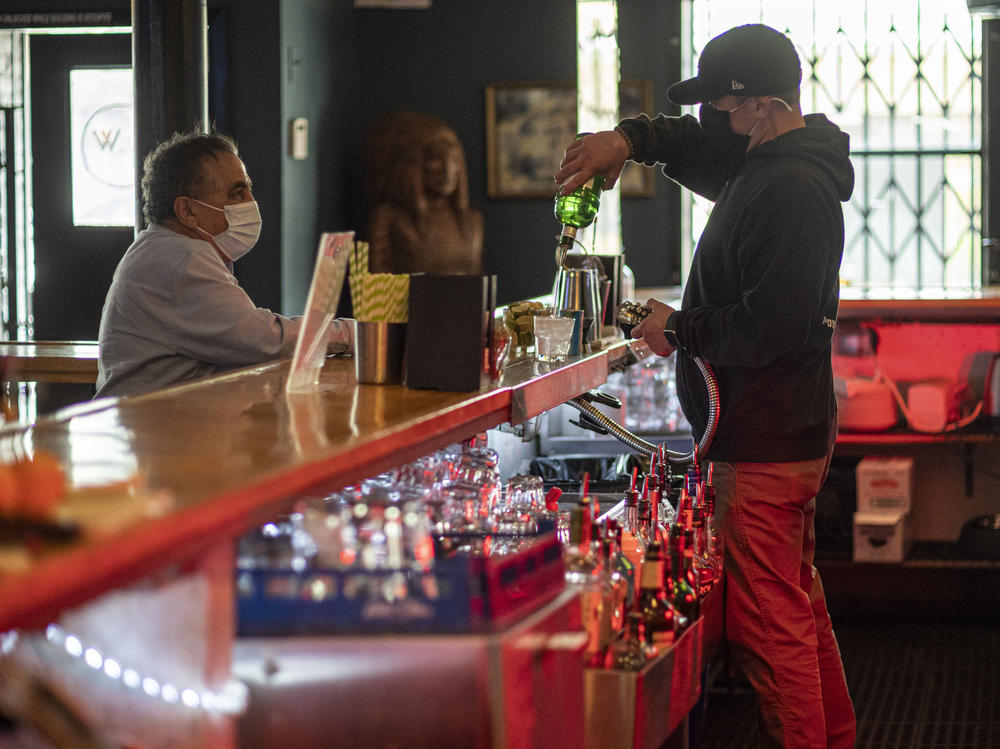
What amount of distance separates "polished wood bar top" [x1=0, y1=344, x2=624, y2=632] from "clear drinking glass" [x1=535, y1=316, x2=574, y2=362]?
12.4 inches

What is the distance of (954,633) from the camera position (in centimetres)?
458

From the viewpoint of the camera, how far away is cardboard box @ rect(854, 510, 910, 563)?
4.51m

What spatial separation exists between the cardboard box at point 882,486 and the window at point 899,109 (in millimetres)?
2467

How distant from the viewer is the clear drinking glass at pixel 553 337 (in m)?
2.61

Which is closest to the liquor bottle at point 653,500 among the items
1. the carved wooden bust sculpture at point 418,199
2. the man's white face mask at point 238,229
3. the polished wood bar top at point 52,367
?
the man's white face mask at point 238,229

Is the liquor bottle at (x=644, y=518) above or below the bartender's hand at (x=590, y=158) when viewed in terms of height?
below

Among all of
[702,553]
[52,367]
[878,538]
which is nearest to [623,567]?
[702,553]

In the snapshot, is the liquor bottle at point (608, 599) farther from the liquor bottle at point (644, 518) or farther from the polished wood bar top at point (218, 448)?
the liquor bottle at point (644, 518)

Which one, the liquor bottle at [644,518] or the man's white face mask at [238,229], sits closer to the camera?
the liquor bottle at [644,518]

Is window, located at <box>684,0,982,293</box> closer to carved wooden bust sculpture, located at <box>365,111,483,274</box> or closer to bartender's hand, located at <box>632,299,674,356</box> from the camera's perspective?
carved wooden bust sculpture, located at <box>365,111,483,274</box>

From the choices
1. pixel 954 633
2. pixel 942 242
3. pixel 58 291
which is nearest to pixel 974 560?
pixel 954 633

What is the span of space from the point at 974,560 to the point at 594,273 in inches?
93.5

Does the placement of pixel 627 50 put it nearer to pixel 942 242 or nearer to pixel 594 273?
pixel 942 242


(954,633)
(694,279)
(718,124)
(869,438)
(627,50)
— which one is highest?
(627,50)
